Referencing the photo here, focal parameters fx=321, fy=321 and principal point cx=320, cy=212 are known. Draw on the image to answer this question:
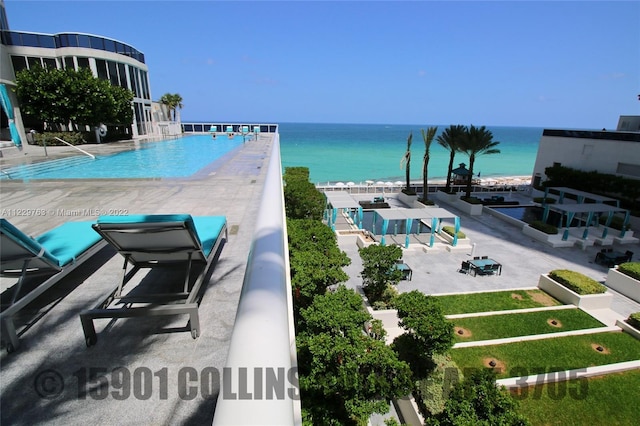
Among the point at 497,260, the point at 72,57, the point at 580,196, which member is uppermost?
the point at 72,57

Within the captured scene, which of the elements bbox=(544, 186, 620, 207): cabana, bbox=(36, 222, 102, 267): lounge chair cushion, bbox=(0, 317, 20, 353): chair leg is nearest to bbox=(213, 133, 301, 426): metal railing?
bbox=(0, 317, 20, 353): chair leg

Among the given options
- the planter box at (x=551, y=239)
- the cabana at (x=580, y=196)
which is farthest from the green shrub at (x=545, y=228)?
the cabana at (x=580, y=196)

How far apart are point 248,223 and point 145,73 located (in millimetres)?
38749

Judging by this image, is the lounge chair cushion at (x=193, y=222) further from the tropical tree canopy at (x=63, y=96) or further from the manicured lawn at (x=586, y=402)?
the tropical tree canopy at (x=63, y=96)

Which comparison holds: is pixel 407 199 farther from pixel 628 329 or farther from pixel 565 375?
pixel 565 375

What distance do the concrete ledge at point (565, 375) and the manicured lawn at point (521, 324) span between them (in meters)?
1.55

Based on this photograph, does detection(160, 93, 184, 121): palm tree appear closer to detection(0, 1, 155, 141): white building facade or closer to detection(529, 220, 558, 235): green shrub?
detection(0, 1, 155, 141): white building facade

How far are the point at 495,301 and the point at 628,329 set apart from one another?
3.19 metres

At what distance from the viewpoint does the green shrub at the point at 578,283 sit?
10.1 m

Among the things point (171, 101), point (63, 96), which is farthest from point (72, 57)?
point (171, 101)

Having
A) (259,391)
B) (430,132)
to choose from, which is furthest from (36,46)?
(259,391)

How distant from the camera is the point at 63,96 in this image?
2311 cm

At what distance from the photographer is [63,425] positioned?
200cm

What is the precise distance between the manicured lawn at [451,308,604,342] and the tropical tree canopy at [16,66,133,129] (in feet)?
92.0
